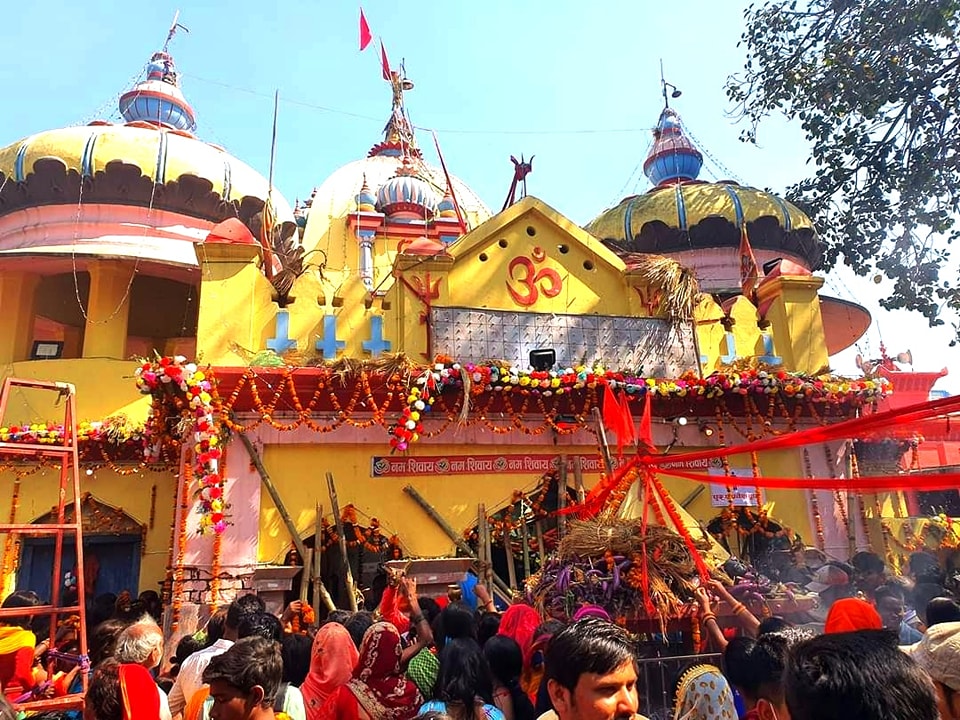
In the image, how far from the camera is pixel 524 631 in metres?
4.59

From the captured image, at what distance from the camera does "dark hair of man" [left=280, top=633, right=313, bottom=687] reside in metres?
4.59

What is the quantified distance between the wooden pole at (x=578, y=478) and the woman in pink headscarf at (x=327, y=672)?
526 centimetres

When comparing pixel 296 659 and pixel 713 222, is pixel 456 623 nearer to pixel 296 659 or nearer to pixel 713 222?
pixel 296 659

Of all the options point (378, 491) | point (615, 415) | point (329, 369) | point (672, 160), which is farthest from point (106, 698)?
point (672, 160)

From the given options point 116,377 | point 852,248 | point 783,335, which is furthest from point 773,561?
point 116,377

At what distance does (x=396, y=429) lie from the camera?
8805 millimetres

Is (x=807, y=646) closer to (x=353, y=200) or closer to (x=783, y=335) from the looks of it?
(x=783, y=335)

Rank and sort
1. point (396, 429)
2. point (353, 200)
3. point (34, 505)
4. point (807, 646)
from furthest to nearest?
1. point (353, 200)
2. point (34, 505)
3. point (396, 429)
4. point (807, 646)

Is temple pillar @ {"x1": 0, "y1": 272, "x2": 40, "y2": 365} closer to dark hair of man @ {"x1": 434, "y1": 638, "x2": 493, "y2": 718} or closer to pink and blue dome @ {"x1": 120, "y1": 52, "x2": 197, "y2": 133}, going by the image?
pink and blue dome @ {"x1": 120, "y1": 52, "x2": 197, "y2": 133}

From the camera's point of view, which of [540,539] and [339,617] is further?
[540,539]

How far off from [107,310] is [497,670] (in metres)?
11.9

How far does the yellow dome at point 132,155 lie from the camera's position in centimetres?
1326

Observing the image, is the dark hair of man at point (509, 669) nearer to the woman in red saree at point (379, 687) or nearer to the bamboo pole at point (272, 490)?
the woman in red saree at point (379, 687)

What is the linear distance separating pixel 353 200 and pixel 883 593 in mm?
16731
